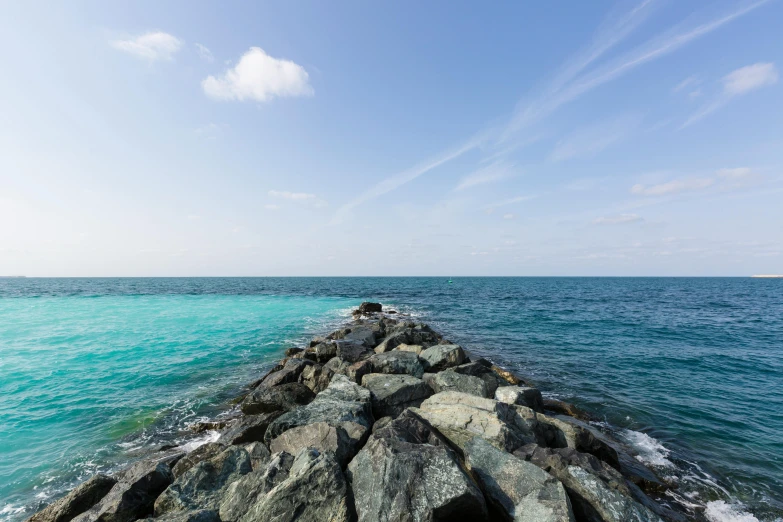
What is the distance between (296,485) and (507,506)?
350cm

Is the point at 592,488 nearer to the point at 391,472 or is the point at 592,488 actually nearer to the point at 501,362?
the point at 391,472

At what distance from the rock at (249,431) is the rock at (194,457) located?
483mm

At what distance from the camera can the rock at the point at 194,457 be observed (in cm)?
754

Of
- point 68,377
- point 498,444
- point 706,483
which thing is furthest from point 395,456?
point 68,377

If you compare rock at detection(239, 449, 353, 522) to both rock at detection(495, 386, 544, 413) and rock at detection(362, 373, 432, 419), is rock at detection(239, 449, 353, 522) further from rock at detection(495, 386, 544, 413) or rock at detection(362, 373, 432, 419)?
rock at detection(495, 386, 544, 413)

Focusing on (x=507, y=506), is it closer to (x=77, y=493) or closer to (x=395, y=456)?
(x=395, y=456)

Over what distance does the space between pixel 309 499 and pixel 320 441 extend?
1937 mm

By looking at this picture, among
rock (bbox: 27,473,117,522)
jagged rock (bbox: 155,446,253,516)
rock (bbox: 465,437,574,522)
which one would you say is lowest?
rock (bbox: 27,473,117,522)

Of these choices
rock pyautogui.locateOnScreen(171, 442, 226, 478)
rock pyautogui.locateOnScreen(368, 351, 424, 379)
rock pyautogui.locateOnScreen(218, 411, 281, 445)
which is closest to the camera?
rock pyautogui.locateOnScreen(171, 442, 226, 478)

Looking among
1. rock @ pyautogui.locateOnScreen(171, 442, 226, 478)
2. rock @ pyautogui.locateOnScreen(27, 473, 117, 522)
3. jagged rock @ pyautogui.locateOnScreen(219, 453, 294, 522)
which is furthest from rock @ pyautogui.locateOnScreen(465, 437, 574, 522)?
rock @ pyautogui.locateOnScreen(27, 473, 117, 522)

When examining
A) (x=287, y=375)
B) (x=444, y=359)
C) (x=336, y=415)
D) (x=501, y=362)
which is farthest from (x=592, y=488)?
(x=501, y=362)

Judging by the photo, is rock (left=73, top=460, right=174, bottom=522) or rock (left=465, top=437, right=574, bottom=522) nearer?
rock (left=465, top=437, right=574, bottom=522)

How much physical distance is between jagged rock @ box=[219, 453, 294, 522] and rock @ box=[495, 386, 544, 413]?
22.7 ft

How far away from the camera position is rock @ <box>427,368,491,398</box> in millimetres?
10856
